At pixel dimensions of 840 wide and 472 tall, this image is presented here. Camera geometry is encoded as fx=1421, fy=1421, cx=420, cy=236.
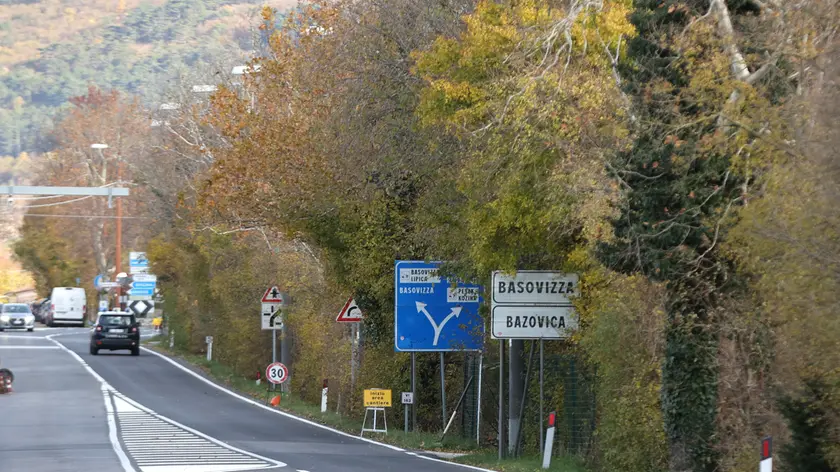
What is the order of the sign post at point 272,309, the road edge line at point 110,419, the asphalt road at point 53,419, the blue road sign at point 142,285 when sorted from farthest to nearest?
the blue road sign at point 142,285 → the sign post at point 272,309 → the asphalt road at point 53,419 → the road edge line at point 110,419

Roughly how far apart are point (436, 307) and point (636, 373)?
26.6 feet

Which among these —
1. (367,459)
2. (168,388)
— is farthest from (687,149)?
(168,388)

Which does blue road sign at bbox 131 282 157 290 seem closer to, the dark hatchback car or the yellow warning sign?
the dark hatchback car

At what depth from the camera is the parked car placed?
277 ft

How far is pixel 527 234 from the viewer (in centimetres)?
2223

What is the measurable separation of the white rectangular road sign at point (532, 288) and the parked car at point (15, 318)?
6636 cm

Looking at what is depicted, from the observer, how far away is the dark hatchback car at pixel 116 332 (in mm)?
55625

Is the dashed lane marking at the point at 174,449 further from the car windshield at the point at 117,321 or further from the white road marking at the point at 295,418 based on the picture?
the car windshield at the point at 117,321

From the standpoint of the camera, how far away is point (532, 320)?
23219 mm

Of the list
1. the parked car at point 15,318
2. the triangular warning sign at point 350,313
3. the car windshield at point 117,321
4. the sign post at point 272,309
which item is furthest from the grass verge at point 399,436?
the parked car at point 15,318

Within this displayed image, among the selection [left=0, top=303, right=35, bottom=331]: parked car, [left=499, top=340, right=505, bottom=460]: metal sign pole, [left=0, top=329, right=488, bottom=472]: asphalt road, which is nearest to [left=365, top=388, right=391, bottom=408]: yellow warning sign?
[left=0, top=329, right=488, bottom=472]: asphalt road

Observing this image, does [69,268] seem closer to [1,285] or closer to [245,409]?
[1,285]

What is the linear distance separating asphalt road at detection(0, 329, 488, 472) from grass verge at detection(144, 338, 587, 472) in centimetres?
66

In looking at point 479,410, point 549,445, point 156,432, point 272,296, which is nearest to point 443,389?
point 479,410
